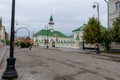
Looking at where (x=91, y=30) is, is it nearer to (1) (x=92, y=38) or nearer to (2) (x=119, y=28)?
(1) (x=92, y=38)

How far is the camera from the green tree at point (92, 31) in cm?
3850

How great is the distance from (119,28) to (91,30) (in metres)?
9.59

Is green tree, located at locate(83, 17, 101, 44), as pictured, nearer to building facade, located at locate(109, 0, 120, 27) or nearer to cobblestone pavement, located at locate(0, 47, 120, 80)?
building facade, located at locate(109, 0, 120, 27)

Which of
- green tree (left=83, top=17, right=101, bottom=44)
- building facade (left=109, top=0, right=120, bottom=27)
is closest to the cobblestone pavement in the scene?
green tree (left=83, top=17, right=101, bottom=44)

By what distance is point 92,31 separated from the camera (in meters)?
38.7

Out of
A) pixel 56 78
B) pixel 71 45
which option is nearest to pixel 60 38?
pixel 71 45

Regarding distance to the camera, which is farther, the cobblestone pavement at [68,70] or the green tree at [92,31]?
the green tree at [92,31]

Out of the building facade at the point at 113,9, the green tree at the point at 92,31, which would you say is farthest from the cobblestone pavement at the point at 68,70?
the building facade at the point at 113,9

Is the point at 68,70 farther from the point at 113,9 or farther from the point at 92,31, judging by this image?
the point at 113,9

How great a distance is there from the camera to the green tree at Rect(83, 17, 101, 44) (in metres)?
38.5

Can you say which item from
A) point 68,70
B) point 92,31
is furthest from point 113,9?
point 68,70

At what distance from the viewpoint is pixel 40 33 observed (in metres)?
132

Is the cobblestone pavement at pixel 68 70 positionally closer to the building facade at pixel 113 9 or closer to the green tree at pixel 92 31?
the green tree at pixel 92 31

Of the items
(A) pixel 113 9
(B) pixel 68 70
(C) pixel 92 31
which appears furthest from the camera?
(A) pixel 113 9
